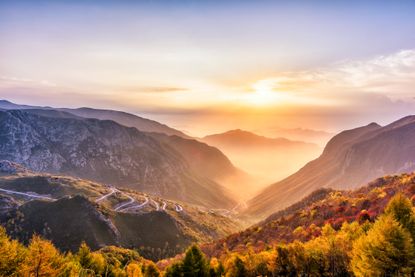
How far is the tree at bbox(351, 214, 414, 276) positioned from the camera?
1857 inches

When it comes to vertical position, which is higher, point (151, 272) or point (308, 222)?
point (308, 222)

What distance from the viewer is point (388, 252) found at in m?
47.8

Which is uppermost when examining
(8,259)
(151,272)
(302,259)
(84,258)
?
(8,259)

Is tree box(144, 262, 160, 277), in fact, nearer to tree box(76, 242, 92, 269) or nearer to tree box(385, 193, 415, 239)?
tree box(76, 242, 92, 269)

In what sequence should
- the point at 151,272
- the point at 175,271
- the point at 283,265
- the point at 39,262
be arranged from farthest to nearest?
the point at 151,272 < the point at 175,271 < the point at 283,265 < the point at 39,262

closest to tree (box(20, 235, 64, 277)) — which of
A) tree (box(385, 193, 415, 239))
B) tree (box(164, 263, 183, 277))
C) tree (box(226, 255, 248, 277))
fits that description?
tree (box(164, 263, 183, 277))

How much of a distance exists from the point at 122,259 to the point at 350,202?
103069mm

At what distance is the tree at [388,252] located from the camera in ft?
155

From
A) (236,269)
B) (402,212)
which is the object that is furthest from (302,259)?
(402,212)

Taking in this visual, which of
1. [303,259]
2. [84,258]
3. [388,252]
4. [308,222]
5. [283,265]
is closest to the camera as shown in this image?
[388,252]

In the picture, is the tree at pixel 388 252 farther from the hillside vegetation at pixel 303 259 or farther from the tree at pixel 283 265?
the tree at pixel 283 265

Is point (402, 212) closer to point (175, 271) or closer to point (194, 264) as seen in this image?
point (194, 264)

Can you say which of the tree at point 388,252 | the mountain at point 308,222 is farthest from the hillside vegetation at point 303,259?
the mountain at point 308,222

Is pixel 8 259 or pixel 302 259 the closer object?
pixel 8 259
